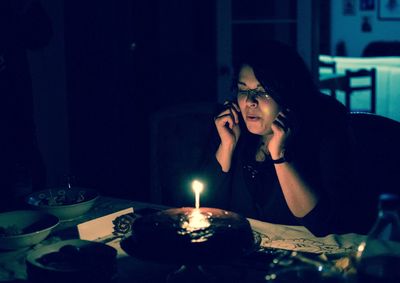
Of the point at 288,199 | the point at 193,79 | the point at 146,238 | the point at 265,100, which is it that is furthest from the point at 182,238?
the point at 193,79

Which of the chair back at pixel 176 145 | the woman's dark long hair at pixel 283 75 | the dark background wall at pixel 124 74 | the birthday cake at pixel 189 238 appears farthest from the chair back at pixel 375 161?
the dark background wall at pixel 124 74

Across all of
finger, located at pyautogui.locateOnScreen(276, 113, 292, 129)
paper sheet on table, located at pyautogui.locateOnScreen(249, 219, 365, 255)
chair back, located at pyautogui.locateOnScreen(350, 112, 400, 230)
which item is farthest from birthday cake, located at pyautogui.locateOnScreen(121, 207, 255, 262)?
chair back, located at pyautogui.locateOnScreen(350, 112, 400, 230)

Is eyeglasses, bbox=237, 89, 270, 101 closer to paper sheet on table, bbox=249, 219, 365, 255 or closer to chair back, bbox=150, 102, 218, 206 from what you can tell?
chair back, bbox=150, 102, 218, 206

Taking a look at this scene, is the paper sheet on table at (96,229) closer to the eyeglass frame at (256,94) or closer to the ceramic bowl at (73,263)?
the ceramic bowl at (73,263)

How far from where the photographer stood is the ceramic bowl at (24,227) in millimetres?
1324

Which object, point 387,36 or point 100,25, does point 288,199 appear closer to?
point 100,25

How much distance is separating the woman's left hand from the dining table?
271 millimetres

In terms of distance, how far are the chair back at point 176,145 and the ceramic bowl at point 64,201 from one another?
17.2 inches

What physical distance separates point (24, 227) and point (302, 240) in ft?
2.20

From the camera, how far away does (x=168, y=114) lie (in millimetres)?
2146

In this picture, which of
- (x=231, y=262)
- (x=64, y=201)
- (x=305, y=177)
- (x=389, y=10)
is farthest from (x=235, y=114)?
(x=389, y=10)

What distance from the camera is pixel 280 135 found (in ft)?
5.54

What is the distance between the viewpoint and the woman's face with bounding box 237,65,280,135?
1.75 meters

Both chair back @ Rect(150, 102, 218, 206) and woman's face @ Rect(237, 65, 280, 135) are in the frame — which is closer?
woman's face @ Rect(237, 65, 280, 135)
